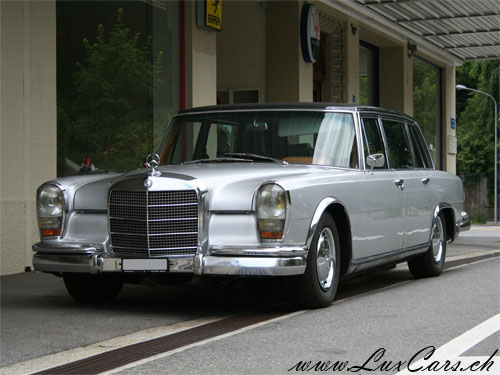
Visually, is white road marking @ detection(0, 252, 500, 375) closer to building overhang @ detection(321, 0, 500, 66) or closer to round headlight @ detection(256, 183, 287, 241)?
round headlight @ detection(256, 183, 287, 241)

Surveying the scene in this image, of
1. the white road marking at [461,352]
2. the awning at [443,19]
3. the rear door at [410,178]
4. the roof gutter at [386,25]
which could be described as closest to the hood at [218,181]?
the white road marking at [461,352]

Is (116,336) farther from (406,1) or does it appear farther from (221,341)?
(406,1)

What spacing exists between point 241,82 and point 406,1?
12.5 feet

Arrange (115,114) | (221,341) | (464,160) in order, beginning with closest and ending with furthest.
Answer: (221,341) → (115,114) → (464,160)

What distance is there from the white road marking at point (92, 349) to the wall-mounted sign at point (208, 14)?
880 centimetres

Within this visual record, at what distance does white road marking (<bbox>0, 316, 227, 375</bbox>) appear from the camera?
206 inches

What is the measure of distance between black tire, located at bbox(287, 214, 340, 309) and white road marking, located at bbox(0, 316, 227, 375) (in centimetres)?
69

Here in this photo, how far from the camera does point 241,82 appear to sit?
63.0 feet

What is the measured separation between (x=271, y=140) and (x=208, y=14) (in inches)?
286

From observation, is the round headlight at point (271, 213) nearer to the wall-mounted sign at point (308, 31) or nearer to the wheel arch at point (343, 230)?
the wheel arch at point (343, 230)

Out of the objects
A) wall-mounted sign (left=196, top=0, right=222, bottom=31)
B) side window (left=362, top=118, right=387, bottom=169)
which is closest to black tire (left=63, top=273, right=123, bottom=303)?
side window (left=362, top=118, right=387, bottom=169)

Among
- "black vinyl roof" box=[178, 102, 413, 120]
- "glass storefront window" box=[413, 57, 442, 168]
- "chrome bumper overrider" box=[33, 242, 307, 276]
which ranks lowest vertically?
"chrome bumper overrider" box=[33, 242, 307, 276]

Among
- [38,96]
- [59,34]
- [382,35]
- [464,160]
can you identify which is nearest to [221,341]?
[38,96]

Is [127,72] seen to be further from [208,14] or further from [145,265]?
[145,265]
